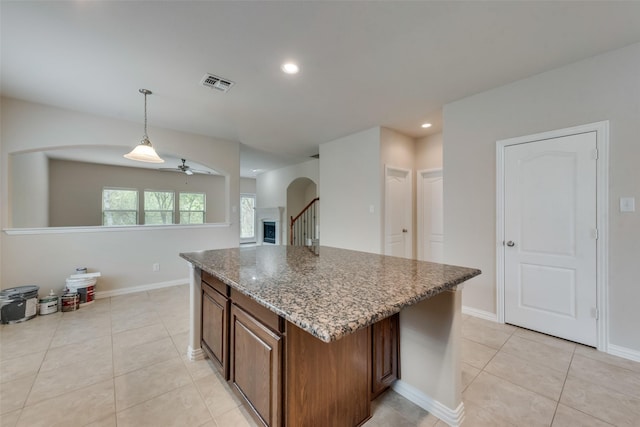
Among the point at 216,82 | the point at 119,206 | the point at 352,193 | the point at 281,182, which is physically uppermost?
the point at 216,82

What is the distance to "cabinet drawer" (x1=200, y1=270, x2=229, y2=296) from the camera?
166cm

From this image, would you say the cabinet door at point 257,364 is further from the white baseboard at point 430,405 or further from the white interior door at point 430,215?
the white interior door at point 430,215

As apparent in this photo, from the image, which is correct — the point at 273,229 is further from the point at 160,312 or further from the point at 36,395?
the point at 36,395

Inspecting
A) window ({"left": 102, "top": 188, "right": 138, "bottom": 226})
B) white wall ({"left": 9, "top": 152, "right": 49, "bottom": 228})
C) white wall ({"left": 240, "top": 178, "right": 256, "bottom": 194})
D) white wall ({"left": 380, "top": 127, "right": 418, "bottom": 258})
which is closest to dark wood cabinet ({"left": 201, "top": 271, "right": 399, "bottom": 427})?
white wall ({"left": 380, "top": 127, "right": 418, "bottom": 258})

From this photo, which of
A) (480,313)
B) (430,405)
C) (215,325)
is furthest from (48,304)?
(480,313)

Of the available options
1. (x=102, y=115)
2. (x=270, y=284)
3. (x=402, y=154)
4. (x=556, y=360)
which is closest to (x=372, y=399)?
(x=270, y=284)

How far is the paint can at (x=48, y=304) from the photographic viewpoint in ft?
10.1

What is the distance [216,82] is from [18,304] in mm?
3384

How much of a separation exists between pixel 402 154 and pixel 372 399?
3.78 metres

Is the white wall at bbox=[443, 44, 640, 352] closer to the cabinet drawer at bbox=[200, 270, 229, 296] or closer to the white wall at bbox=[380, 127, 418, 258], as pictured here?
the white wall at bbox=[380, 127, 418, 258]

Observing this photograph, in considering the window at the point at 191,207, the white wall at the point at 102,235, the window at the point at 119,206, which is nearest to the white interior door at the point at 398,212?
the white wall at the point at 102,235

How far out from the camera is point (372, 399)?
1591 mm

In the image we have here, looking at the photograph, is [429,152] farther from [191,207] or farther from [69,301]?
[191,207]

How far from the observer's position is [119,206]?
23.6 ft
